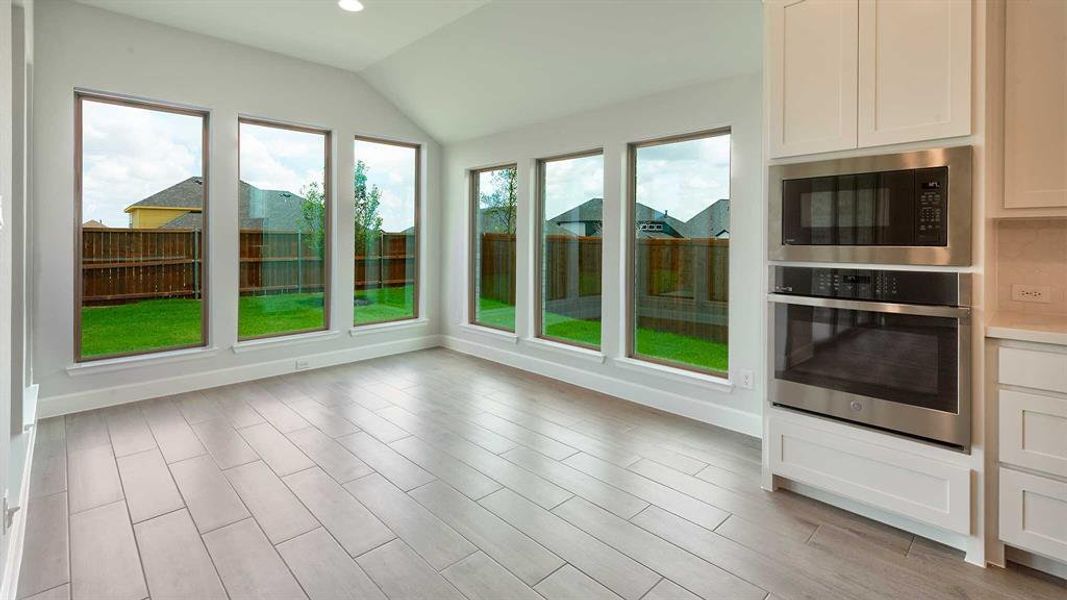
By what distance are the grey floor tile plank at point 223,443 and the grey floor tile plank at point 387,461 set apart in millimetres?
560

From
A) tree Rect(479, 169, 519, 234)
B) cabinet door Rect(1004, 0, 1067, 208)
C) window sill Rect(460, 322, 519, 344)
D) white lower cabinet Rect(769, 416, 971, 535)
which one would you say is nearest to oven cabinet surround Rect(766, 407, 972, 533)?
white lower cabinet Rect(769, 416, 971, 535)

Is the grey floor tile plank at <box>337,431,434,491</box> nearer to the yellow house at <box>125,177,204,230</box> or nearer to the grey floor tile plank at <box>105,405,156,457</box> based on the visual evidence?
the grey floor tile plank at <box>105,405,156,457</box>

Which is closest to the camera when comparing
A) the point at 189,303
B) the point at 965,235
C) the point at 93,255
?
the point at 965,235

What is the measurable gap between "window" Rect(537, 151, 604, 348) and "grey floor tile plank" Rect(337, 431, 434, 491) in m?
2.27

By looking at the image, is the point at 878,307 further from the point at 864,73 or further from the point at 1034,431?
the point at 864,73

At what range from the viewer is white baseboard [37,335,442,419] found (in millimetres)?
3949

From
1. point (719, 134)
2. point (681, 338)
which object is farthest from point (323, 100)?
point (681, 338)

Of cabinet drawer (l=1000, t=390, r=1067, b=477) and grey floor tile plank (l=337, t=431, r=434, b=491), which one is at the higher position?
cabinet drawer (l=1000, t=390, r=1067, b=477)

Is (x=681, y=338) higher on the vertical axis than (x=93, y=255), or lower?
lower

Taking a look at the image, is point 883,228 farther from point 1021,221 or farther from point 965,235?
point 1021,221

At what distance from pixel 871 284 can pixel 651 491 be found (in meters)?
1.47

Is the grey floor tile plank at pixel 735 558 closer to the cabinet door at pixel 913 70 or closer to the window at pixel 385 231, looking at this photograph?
the cabinet door at pixel 913 70

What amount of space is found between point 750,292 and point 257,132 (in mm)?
4650

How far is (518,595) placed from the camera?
1941 millimetres
